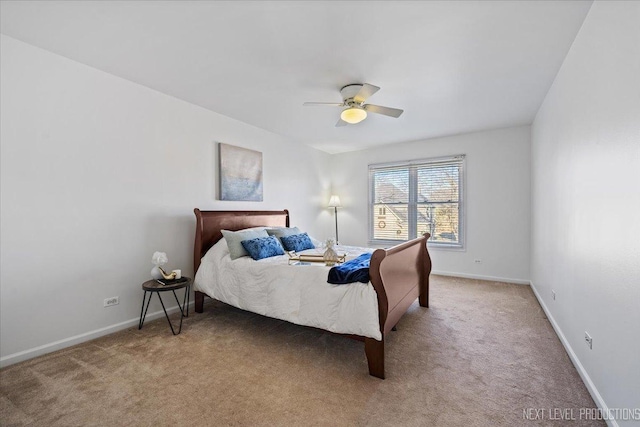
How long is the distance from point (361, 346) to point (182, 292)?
2.33m

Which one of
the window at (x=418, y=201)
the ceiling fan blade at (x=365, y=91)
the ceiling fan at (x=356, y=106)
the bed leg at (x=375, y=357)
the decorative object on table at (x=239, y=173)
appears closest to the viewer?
the bed leg at (x=375, y=357)

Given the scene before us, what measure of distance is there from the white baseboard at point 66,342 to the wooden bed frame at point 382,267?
26.5 inches

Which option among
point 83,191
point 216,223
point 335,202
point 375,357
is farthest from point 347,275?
point 335,202

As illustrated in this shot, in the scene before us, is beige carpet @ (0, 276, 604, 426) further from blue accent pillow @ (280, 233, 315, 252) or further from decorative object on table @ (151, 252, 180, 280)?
blue accent pillow @ (280, 233, 315, 252)

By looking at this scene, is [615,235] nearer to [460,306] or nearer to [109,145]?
[460,306]

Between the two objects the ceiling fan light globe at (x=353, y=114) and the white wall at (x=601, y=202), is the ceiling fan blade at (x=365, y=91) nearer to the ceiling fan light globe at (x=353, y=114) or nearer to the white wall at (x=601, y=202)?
the ceiling fan light globe at (x=353, y=114)

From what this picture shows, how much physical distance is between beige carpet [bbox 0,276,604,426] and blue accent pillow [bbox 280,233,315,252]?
1.05 meters

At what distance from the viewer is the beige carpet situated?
65.2 inches

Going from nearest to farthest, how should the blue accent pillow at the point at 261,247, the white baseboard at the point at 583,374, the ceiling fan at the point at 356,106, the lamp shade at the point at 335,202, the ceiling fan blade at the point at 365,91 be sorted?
the white baseboard at the point at 583,374
the ceiling fan blade at the point at 365,91
the ceiling fan at the point at 356,106
the blue accent pillow at the point at 261,247
the lamp shade at the point at 335,202

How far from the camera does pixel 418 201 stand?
5449 millimetres

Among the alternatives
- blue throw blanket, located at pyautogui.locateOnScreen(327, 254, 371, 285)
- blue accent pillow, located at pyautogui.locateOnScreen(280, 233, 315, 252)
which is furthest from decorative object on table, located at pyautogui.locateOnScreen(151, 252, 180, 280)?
blue throw blanket, located at pyautogui.locateOnScreen(327, 254, 371, 285)

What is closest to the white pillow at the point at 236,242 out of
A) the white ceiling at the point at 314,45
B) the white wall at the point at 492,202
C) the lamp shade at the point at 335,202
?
the white ceiling at the point at 314,45

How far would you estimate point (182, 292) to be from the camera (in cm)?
347

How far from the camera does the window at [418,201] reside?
512 centimetres
